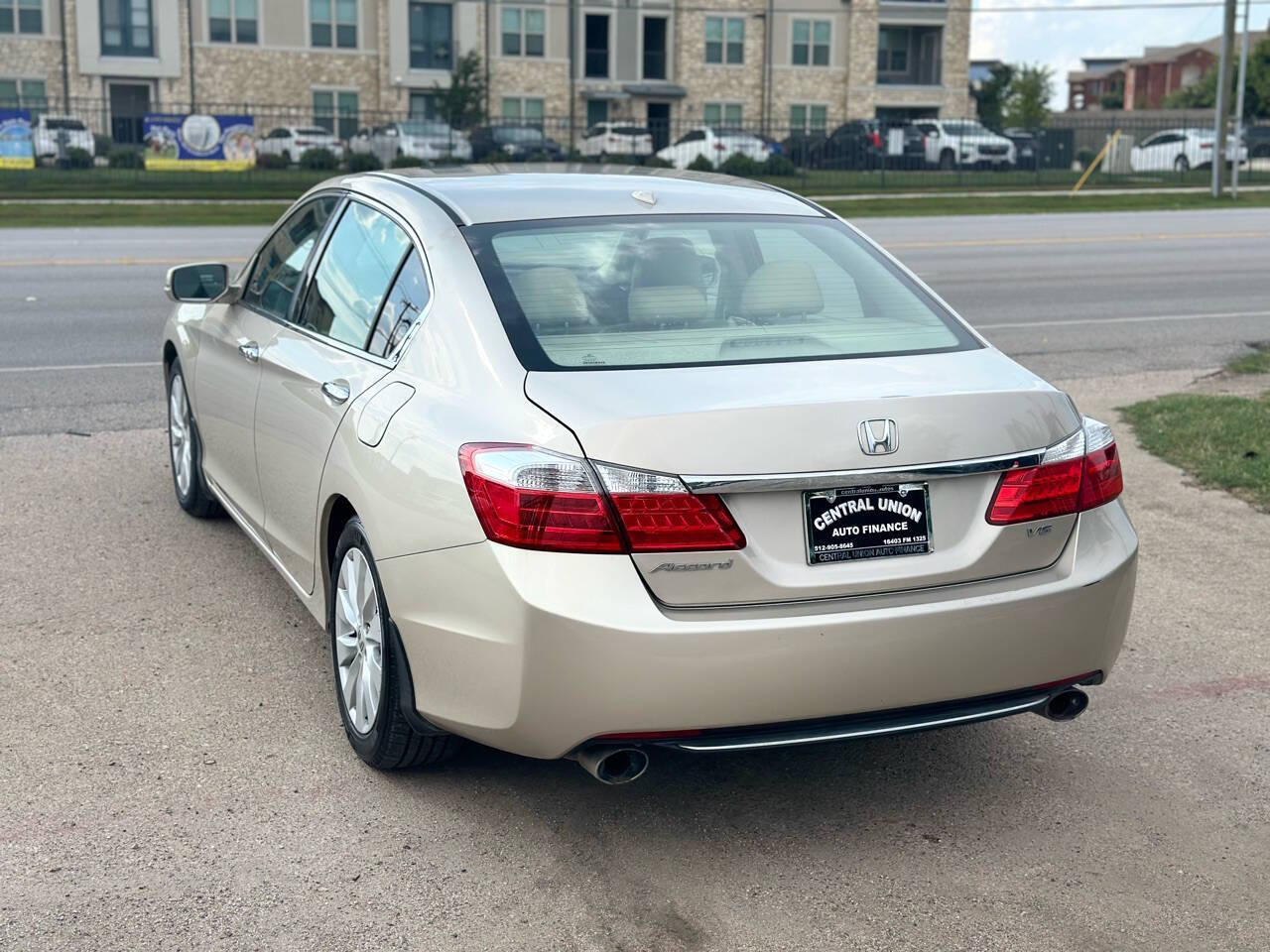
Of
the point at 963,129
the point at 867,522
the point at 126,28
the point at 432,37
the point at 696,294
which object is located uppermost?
the point at 432,37

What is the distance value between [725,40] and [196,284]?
59855 millimetres

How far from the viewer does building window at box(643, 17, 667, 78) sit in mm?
63156

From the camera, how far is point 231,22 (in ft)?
188

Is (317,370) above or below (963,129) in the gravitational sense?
below

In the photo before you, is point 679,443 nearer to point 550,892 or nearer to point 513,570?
point 513,570

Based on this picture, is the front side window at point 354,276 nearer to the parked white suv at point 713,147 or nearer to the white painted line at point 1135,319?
the white painted line at point 1135,319

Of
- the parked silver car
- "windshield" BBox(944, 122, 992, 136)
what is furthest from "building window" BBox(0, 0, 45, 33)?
the parked silver car

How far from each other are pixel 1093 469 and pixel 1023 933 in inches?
46.7

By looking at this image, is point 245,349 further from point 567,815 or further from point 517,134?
point 517,134

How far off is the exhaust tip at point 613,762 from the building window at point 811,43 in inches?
2511

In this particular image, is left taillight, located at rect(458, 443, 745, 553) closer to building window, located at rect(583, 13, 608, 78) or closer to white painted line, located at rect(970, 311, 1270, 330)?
white painted line, located at rect(970, 311, 1270, 330)

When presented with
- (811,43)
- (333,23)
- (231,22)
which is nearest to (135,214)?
(231,22)

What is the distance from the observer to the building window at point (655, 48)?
63156 millimetres

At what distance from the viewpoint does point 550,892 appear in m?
3.66
